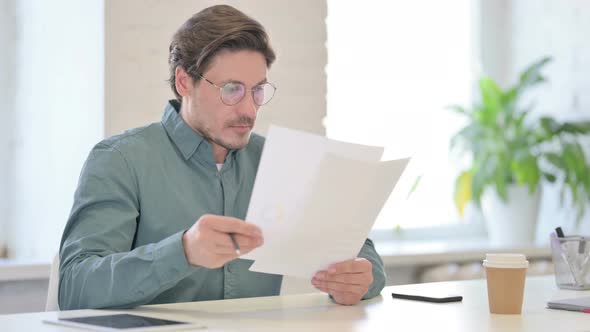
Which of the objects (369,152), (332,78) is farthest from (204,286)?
(332,78)

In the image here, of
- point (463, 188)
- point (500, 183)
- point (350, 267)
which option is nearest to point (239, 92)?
point (350, 267)

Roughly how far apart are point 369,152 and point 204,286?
23.0 inches

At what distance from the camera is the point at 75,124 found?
2.94m

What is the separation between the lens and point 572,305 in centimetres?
172

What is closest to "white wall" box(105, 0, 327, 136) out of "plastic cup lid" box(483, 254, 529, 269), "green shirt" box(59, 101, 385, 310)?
"green shirt" box(59, 101, 385, 310)

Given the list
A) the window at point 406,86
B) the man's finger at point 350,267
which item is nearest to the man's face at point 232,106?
the man's finger at point 350,267

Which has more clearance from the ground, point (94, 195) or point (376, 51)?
point (376, 51)

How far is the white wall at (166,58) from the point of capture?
9.37 feet

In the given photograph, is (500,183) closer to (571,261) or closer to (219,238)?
(571,261)

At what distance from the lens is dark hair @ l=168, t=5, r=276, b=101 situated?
6.78 ft

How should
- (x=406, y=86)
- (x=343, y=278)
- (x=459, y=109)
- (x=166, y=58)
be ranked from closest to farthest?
1. (x=343, y=278)
2. (x=166, y=58)
3. (x=459, y=109)
4. (x=406, y=86)

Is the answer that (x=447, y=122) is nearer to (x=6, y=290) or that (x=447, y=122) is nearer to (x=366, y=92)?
(x=366, y=92)

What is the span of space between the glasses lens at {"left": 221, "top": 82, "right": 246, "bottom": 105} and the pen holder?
0.80 m

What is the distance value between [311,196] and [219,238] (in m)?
0.18
